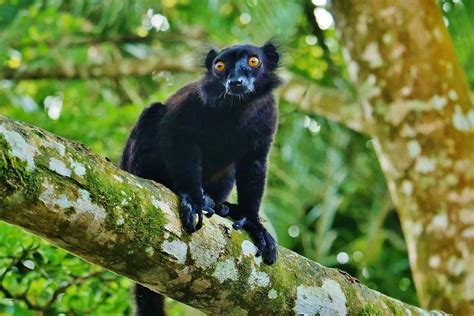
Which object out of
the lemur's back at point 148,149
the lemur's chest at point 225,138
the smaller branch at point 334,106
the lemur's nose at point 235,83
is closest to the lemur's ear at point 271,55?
the lemur's nose at point 235,83

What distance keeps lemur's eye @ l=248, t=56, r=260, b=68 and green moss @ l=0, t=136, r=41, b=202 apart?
2162mm

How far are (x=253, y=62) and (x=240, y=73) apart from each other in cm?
16

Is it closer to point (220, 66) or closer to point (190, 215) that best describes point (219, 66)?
point (220, 66)

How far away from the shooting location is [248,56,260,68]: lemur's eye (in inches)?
168

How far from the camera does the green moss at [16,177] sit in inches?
87.3

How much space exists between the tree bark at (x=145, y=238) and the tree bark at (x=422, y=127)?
122 centimetres

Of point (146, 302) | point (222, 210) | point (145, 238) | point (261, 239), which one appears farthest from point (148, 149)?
point (145, 238)

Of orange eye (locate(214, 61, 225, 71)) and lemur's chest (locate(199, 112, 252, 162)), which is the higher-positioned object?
orange eye (locate(214, 61, 225, 71))

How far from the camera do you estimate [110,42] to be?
8117 mm

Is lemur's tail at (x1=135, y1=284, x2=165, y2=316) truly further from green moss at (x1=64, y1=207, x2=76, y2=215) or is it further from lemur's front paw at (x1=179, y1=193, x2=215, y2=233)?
green moss at (x1=64, y1=207, x2=76, y2=215)

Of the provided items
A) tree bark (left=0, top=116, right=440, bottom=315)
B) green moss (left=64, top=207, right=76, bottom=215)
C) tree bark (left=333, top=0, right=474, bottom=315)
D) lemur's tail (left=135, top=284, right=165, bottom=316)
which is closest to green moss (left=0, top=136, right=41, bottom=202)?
tree bark (left=0, top=116, right=440, bottom=315)

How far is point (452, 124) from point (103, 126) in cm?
278

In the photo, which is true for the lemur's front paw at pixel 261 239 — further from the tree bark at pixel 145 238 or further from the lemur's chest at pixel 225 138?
the lemur's chest at pixel 225 138

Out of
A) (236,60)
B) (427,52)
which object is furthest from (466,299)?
(236,60)
